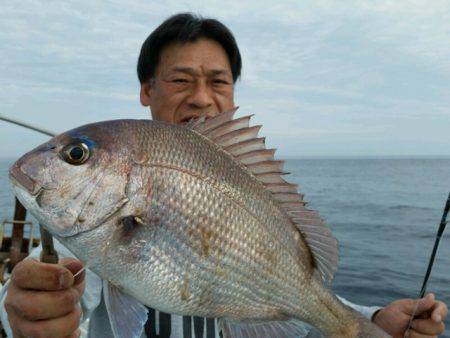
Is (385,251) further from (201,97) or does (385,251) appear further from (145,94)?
(201,97)

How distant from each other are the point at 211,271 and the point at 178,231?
19 centimetres

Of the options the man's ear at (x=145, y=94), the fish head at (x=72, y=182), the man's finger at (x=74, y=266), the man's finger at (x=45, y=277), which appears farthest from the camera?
the man's ear at (x=145, y=94)

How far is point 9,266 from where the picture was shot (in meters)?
6.35

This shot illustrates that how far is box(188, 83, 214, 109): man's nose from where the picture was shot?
2941 mm

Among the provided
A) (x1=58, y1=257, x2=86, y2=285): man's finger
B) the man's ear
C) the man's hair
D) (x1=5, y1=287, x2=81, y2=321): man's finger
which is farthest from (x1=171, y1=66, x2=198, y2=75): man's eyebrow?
(x1=5, y1=287, x2=81, y2=321): man's finger

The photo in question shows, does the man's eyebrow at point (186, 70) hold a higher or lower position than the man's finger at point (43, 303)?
higher

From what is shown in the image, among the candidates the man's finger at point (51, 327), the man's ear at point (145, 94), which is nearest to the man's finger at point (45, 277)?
the man's finger at point (51, 327)

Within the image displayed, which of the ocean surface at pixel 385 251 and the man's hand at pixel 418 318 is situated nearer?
the man's hand at pixel 418 318

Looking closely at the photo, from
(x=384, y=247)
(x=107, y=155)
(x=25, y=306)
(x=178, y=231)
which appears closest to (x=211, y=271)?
(x=178, y=231)

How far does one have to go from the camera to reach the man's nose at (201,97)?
2941 mm

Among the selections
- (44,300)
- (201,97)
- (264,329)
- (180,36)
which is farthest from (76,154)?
(180,36)

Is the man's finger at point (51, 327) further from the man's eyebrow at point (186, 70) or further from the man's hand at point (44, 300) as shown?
the man's eyebrow at point (186, 70)

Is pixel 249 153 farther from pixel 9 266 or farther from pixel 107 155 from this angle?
pixel 9 266

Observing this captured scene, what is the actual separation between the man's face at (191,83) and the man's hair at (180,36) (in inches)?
3.0
